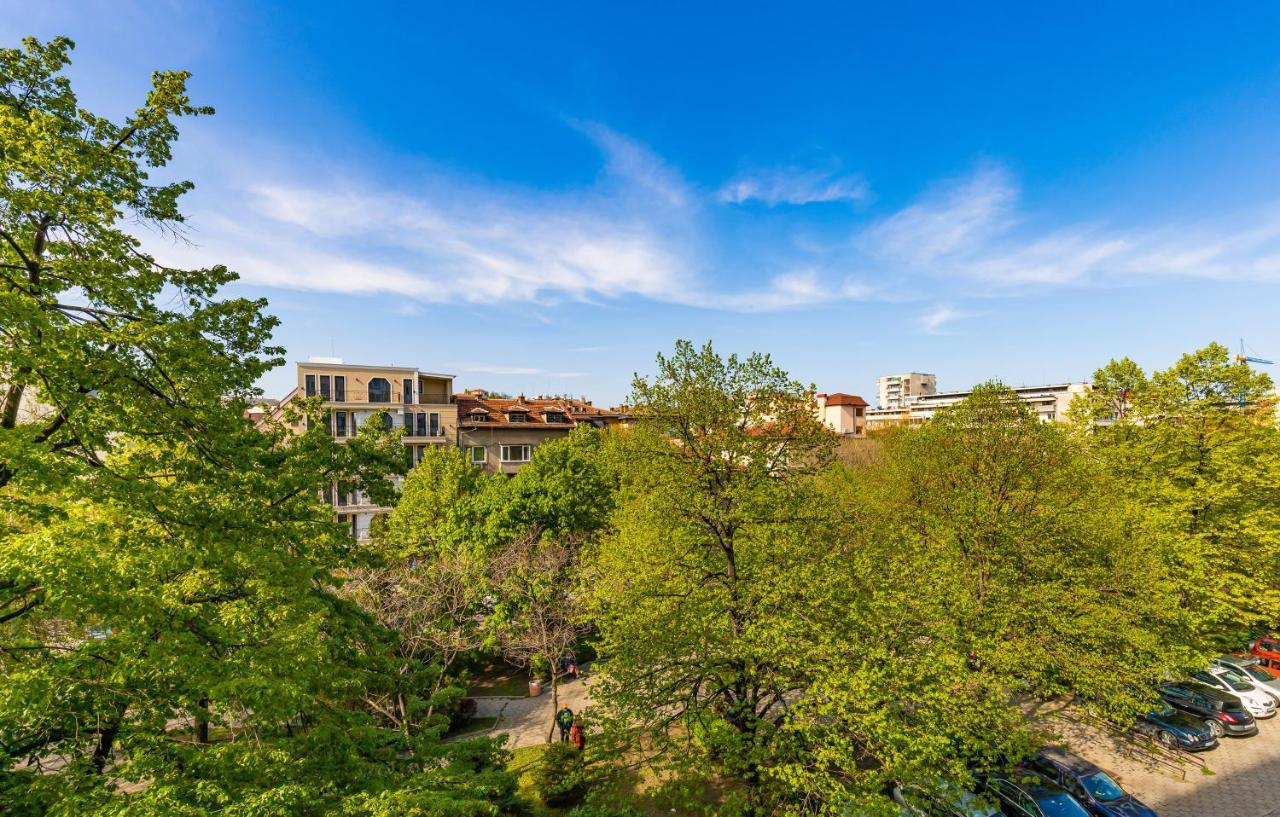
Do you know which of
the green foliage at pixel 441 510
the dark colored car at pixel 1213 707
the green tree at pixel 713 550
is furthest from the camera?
the green foliage at pixel 441 510

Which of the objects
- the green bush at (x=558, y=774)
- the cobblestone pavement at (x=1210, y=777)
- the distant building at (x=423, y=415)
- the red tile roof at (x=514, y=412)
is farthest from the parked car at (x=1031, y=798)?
the red tile roof at (x=514, y=412)

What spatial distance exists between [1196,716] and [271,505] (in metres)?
30.7

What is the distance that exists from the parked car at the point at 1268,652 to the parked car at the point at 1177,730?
894cm

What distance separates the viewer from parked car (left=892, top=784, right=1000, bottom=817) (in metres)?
10.7

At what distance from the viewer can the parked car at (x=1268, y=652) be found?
76.4ft

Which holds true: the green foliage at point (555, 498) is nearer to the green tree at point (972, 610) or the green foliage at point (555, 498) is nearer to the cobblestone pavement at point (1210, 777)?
the green tree at point (972, 610)

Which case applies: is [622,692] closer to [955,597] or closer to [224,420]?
[955,597]

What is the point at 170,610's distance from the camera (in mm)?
7520

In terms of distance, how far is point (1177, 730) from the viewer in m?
18.0

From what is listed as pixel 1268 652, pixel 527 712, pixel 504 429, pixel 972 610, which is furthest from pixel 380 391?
pixel 1268 652

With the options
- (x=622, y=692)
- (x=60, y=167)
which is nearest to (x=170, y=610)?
(x=60, y=167)

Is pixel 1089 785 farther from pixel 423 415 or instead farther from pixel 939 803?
pixel 423 415

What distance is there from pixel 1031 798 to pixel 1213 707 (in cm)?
1197

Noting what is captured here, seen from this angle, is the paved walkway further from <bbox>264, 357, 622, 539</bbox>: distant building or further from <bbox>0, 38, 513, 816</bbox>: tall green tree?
<bbox>264, 357, 622, 539</bbox>: distant building
